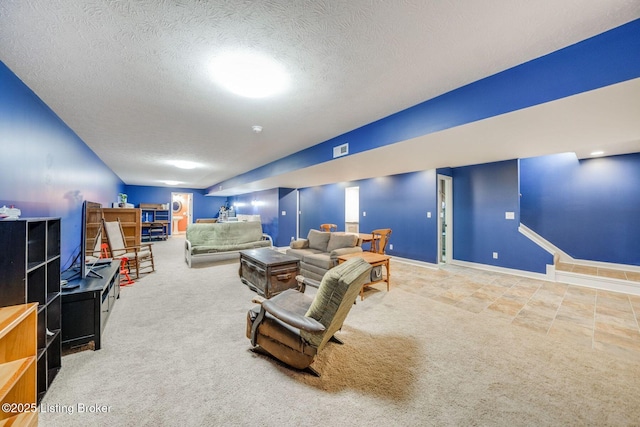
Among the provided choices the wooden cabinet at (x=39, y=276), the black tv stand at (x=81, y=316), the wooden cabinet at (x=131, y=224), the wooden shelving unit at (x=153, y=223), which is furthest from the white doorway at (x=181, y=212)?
the wooden cabinet at (x=39, y=276)

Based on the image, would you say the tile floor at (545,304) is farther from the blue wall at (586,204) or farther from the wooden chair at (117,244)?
the wooden chair at (117,244)

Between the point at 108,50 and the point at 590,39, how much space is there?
11.7 ft

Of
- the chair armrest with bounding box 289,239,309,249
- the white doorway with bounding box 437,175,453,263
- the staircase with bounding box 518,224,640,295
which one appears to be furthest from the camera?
the white doorway with bounding box 437,175,453,263

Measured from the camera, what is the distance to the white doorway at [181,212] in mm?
11336

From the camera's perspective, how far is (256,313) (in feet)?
6.79

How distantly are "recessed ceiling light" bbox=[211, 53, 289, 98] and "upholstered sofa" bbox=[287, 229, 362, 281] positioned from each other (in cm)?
260

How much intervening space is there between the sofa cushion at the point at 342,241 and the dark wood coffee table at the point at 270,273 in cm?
99

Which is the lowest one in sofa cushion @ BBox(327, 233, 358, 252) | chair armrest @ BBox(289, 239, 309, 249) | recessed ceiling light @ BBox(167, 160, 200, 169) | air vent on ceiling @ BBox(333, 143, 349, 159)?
chair armrest @ BBox(289, 239, 309, 249)

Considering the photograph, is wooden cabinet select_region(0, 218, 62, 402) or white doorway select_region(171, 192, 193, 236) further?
white doorway select_region(171, 192, 193, 236)

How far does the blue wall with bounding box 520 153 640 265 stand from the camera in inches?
168

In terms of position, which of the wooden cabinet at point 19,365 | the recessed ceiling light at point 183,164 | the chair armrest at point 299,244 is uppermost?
the recessed ceiling light at point 183,164

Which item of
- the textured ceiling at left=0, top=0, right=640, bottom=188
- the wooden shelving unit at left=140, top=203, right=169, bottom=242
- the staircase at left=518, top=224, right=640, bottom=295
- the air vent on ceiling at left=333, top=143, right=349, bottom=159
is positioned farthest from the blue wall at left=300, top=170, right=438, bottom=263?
the wooden shelving unit at left=140, top=203, right=169, bottom=242

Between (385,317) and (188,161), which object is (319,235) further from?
(188,161)

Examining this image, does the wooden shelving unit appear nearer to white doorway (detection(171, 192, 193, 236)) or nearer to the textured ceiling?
white doorway (detection(171, 192, 193, 236))
